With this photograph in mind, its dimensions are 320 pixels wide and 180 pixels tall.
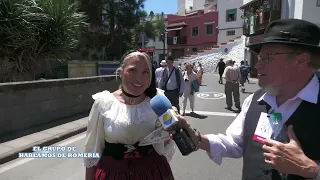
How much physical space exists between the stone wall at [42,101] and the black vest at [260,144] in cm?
546

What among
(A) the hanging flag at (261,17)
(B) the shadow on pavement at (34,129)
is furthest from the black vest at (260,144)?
(A) the hanging flag at (261,17)

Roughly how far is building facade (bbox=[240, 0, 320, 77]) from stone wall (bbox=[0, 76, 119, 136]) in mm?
10870

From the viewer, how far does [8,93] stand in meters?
5.81

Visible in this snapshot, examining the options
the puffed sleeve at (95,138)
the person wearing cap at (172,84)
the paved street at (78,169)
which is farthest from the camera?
the person wearing cap at (172,84)

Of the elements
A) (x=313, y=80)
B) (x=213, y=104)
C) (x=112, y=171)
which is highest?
(x=313, y=80)

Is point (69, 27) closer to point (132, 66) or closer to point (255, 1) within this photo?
point (132, 66)

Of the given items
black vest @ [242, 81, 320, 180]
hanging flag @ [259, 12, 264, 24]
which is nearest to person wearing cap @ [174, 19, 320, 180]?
black vest @ [242, 81, 320, 180]

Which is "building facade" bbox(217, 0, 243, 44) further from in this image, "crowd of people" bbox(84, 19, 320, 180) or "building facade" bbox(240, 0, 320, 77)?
"crowd of people" bbox(84, 19, 320, 180)

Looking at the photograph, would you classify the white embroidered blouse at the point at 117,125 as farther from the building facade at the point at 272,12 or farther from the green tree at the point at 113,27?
the green tree at the point at 113,27

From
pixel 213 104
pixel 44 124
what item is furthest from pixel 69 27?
pixel 213 104

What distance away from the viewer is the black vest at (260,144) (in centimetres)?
133

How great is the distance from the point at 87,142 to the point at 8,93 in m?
4.51

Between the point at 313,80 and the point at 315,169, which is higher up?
the point at 313,80

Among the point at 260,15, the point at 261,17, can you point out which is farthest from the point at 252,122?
the point at 260,15
